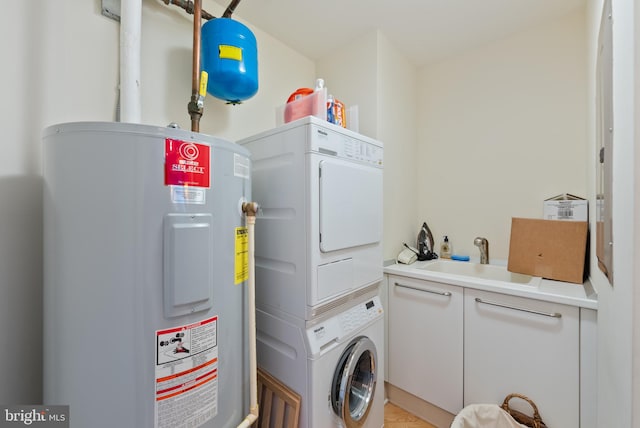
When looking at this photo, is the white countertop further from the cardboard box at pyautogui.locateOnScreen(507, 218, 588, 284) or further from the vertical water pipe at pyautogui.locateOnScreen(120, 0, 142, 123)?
the vertical water pipe at pyautogui.locateOnScreen(120, 0, 142, 123)

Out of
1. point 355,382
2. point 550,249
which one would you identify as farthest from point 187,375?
point 550,249

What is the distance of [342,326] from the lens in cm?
139

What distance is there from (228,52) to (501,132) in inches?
83.9

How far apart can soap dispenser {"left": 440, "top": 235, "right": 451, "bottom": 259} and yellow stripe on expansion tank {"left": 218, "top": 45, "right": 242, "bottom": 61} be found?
216 cm

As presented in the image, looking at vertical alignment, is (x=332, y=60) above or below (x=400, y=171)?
above

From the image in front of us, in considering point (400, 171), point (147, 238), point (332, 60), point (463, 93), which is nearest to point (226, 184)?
point (147, 238)

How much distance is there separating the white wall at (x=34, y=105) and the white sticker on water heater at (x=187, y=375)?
2.53ft

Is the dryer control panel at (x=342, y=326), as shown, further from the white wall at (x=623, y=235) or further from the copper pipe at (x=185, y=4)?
the copper pipe at (x=185, y=4)

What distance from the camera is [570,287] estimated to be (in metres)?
1.49

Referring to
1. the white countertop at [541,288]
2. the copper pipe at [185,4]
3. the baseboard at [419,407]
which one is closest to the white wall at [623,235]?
the white countertop at [541,288]

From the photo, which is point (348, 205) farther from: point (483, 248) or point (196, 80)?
point (483, 248)

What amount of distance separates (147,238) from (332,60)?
2.17 metres

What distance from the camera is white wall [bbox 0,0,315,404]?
103 cm

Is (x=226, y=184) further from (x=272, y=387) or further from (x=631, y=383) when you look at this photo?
(x=631, y=383)
